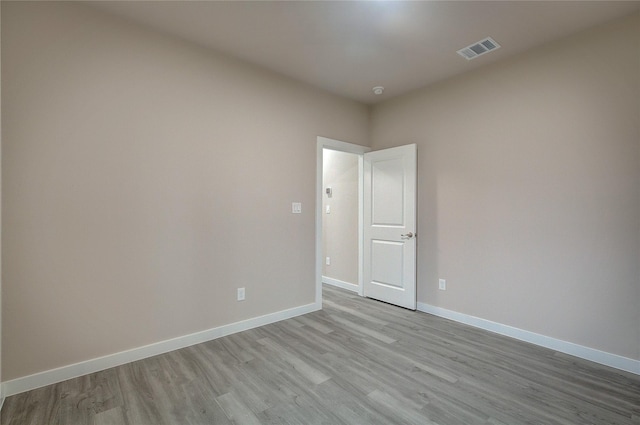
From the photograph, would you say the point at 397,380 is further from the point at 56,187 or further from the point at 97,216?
the point at 56,187

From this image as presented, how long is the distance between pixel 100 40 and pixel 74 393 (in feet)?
8.16

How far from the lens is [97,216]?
7.23ft

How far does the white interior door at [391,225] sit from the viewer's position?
11.8ft

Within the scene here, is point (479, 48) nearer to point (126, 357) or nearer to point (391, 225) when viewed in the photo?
point (391, 225)

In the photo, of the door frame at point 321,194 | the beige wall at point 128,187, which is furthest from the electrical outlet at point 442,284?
the beige wall at point 128,187

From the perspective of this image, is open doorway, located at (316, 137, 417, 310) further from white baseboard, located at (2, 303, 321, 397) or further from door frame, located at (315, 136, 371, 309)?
white baseboard, located at (2, 303, 321, 397)

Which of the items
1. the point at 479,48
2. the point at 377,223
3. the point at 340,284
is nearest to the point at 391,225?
the point at 377,223

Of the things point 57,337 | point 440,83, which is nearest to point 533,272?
point 440,83

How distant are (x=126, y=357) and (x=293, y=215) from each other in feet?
6.37

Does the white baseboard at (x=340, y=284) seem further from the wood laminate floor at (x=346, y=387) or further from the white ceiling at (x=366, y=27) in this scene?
the white ceiling at (x=366, y=27)

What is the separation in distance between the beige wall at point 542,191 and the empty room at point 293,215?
17 millimetres

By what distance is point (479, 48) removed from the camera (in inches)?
106

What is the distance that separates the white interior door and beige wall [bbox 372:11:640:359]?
14cm

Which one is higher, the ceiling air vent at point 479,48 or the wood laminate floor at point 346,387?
the ceiling air vent at point 479,48
